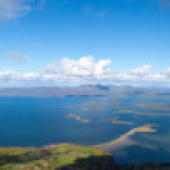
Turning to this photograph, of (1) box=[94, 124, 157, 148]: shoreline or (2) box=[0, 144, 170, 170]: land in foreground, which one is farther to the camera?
(1) box=[94, 124, 157, 148]: shoreline

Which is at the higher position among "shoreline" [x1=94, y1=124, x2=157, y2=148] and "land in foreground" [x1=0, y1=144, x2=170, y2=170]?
"land in foreground" [x1=0, y1=144, x2=170, y2=170]

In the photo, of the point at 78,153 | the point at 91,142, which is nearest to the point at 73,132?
the point at 91,142

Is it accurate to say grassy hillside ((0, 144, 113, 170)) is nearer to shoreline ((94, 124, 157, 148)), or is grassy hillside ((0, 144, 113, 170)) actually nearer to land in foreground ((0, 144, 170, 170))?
land in foreground ((0, 144, 170, 170))

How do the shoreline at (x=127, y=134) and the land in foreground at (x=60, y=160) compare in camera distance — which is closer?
the land in foreground at (x=60, y=160)

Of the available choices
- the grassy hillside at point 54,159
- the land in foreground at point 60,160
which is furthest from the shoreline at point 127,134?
the land in foreground at point 60,160

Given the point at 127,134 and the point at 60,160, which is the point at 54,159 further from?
the point at 127,134

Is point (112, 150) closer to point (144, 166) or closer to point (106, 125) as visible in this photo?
point (144, 166)

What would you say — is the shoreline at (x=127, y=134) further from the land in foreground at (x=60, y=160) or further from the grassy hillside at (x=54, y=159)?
the land in foreground at (x=60, y=160)

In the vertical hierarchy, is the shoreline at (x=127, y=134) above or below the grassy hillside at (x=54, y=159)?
below

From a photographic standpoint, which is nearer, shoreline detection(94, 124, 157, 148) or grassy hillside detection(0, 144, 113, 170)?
grassy hillside detection(0, 144, 113, 170)

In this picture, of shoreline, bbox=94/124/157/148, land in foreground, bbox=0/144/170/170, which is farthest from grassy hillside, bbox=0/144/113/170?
shoreline, bbox=94/124/157/148

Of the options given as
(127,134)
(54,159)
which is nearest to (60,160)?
(54,159)
